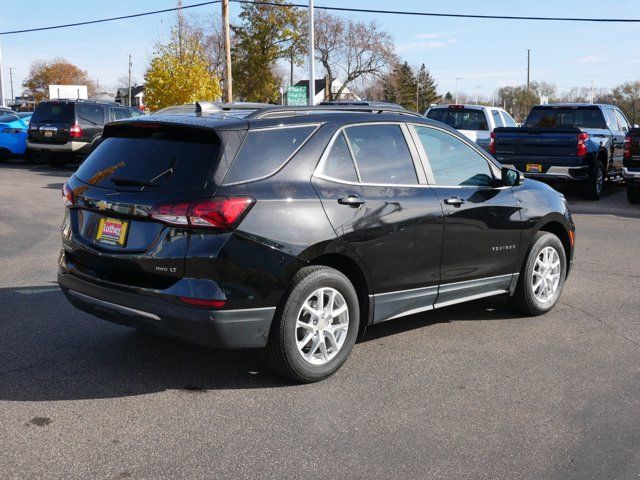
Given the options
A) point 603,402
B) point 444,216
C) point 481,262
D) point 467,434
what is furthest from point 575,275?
point 467,434

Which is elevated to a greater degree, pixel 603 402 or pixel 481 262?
pixel 481 262

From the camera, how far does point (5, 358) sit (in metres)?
4.95

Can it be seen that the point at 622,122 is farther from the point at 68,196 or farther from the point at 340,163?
the point at 68,196

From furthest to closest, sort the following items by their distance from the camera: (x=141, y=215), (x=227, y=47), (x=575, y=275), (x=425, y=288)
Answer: (x=227, y=47)
(x=575, y=275)
(x=425, y=288)
(x=141, y=215)

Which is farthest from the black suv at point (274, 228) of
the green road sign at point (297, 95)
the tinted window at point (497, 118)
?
the green road sign at point (297, 95)

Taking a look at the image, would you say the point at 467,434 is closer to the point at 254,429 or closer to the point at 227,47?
the point at 254,429

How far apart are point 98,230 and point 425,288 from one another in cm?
233

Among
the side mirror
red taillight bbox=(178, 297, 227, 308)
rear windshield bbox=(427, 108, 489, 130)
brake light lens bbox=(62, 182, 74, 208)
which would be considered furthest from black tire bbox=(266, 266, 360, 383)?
rear windshield bbox=(427, 108, 489, 130)

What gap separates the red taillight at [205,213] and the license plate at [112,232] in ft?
1.08

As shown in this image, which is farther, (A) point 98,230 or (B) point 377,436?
(A) point 98,230

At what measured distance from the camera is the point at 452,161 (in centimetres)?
561

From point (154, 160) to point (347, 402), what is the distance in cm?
189

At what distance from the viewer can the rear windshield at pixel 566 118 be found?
54.6 ft

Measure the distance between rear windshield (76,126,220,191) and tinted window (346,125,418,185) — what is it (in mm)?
1104
